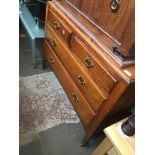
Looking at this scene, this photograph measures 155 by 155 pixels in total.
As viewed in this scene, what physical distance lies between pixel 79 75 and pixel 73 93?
0.20 m

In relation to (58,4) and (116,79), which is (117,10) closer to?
(116,79)

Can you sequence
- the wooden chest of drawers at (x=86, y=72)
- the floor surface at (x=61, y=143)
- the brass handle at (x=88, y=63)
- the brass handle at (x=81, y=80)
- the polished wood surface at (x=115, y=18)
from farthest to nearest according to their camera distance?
the floor surface at (x=61, y=143), the brass handle at (x=81, y=80), the brass handle at (x=88, y=63), the wooden chest of drawers at (x=86, y=72), the polished wood surface at (x=115, y=18)

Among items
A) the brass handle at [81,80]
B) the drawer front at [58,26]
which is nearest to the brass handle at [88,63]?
the brass handle at [81,80]

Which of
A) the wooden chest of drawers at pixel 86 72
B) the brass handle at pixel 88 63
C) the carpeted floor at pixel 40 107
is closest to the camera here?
the wooden chest of drawers at pixel 86 72

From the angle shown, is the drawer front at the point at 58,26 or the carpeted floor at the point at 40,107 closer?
the drawer front at the point at 58,26

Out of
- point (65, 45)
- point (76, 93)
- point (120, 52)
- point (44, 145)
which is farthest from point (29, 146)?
point (120, 52)

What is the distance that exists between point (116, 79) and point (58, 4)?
2.62 feet

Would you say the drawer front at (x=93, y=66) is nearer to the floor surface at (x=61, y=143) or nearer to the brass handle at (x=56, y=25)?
the brass handle at (x=56, y=25)

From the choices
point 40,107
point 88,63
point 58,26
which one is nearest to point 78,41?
point 88,63

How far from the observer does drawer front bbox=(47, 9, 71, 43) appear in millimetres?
1255

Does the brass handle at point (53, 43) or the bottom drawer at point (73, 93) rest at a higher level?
the brass handle at point (53, 43)

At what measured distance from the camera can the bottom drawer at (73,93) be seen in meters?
1.22

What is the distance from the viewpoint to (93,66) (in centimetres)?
104
